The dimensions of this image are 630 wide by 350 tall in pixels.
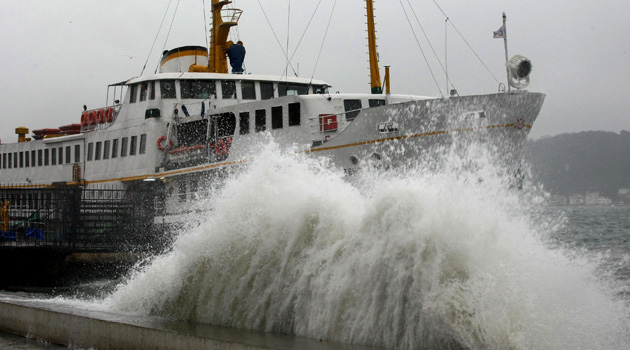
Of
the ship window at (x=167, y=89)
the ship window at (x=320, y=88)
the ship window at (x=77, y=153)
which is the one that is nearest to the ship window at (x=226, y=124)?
the ship window at (x=167, y=89)

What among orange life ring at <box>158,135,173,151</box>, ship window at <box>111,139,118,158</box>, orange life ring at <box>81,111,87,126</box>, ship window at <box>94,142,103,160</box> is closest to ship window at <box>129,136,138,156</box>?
ship window at <box>111,139,118,158</box>

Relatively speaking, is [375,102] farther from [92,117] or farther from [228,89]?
[92,117]

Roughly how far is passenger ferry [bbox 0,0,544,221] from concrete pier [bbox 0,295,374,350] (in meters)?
9.49

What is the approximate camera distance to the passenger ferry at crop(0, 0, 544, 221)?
18234mm

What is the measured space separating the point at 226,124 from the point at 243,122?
76cm

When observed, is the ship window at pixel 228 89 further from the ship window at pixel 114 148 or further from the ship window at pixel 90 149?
the ship window at pixel 90 149

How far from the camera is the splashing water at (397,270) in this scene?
748 centimetres

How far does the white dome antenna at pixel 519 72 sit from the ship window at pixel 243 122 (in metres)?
7.40

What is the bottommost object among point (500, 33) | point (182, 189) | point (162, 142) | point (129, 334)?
point (129, 334)

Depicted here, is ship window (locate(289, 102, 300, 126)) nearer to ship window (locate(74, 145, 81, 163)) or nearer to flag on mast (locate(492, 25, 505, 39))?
flag on mast (locate(492, 25, 505, 39))

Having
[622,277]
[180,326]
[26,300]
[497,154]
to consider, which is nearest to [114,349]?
[180,326]

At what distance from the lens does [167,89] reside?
965 inches

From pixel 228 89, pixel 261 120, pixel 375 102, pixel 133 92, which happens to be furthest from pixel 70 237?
pixel 375 102

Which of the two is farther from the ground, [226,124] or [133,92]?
[133,92]
